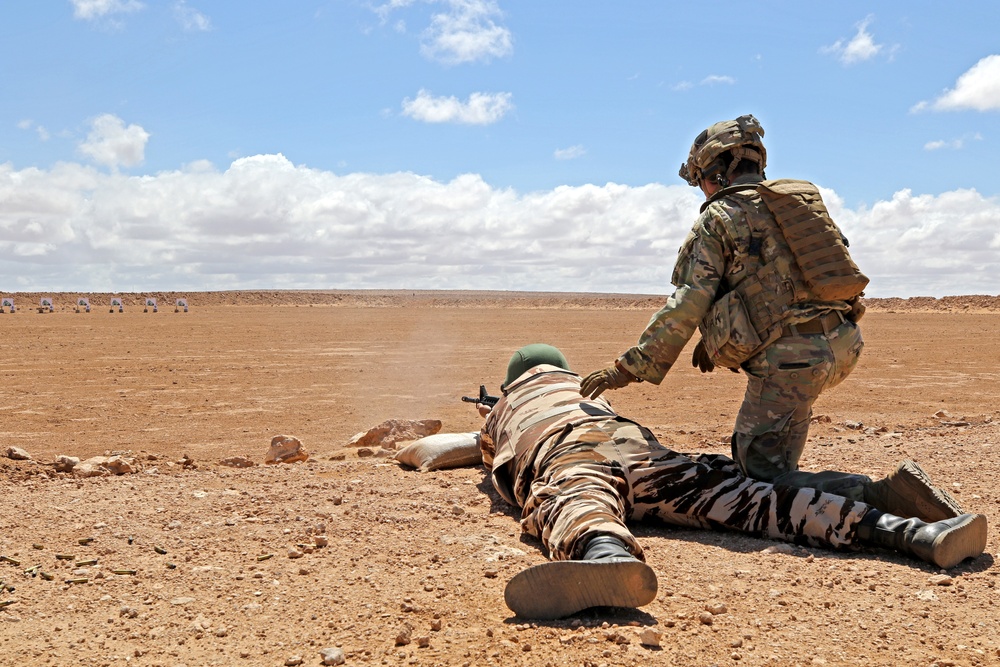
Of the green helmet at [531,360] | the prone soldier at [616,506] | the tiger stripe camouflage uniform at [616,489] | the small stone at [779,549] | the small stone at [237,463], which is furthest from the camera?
the small stone at [237,463]

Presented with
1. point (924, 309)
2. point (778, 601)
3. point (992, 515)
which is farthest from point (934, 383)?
point (924, 309)

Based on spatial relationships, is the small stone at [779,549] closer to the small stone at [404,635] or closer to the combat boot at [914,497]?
the combat boot at [914,497]

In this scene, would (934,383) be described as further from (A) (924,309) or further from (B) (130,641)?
(A) (924,309)

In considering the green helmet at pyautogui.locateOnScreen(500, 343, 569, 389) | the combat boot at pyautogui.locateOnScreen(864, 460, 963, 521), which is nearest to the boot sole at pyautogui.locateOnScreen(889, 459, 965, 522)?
the combat boot at pyautogui.locateOnScreen(864, 460, 963, 521)

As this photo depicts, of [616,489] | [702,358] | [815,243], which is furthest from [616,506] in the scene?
[815,243]

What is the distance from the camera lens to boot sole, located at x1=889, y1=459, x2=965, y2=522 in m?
4.10

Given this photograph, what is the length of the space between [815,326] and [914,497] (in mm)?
974

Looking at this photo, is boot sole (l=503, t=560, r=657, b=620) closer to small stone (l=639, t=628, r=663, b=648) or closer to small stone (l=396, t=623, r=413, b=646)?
small stone (l=639, t=628, r=663, b=648)

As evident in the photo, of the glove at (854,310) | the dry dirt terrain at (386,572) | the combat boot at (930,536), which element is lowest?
the dry dirt terrain at (386,572)

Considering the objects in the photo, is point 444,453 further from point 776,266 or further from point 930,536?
point 930,536

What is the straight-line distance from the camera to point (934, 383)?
1457cm

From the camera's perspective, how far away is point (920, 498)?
13.5ft

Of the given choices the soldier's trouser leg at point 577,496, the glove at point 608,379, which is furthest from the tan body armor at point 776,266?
the soldier's trouser leg at point 577,496

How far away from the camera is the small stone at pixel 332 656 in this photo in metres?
2.95
